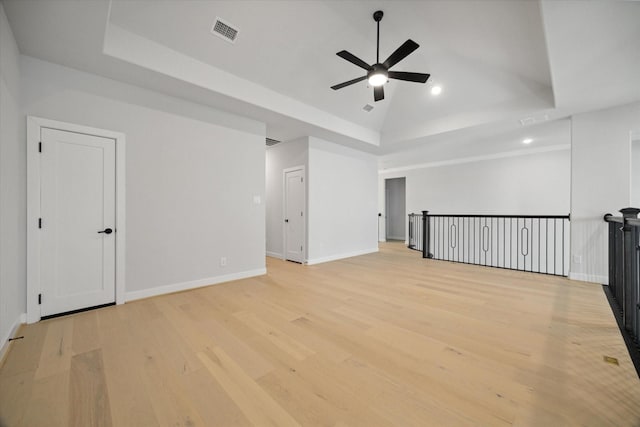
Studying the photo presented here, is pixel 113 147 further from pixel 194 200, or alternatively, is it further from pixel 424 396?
pixel 424 396

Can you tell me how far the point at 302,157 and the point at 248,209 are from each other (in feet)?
6.42

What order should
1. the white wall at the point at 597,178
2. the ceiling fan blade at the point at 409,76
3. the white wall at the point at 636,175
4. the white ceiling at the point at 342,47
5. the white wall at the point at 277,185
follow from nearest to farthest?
the white ceiling at the point at 342,47 → the ceiling fan blade at the point at 409,76 → the white wall at the point at 597,178 → the white wall at the point at 636,175 → the white wall at the point at 277,185

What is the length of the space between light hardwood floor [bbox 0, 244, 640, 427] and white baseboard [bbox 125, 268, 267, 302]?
0.69 feet

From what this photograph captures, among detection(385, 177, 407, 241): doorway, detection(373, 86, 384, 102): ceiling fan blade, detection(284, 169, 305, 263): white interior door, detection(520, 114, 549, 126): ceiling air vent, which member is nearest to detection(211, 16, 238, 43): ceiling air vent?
detection(373, 86, 384, 102): ceiling fan blade

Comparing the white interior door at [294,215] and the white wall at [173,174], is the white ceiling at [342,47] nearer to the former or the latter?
the white wall at [173,174]

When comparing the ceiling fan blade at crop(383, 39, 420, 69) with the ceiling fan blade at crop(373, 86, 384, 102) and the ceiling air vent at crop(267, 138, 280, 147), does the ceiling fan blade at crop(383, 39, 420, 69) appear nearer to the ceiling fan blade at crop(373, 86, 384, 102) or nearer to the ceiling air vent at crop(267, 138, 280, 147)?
the ceiling fan blade at crop(373, 86, 384, 102)

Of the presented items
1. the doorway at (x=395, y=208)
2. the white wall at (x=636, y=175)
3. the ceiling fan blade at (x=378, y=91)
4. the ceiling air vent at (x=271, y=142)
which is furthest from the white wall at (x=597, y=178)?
the doorway at (x=395, y=208)

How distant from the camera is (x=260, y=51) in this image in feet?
12.3

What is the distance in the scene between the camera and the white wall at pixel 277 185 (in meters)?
6.17

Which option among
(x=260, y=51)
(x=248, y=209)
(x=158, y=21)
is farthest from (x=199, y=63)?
(x=248, y=209)

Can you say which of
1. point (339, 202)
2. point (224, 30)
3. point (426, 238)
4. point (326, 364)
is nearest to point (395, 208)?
point (426, 238)

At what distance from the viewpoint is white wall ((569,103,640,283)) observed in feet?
13.4

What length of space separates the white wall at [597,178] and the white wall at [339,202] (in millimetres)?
4237

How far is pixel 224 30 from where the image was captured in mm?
3342
